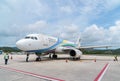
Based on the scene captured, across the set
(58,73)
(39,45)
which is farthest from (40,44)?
(58,73)

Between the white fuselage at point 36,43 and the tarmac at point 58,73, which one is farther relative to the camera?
the white fuselage at point 36,43

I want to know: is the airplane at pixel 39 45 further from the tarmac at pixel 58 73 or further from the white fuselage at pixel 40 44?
the tarmac at pixel 58 73

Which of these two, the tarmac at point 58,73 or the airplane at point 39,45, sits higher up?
the airplane at point 39,45

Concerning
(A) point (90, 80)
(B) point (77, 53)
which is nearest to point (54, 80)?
(A) point (90, 80)

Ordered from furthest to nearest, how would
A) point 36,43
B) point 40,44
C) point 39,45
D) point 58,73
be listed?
point 40,44 < point 39,45 < point 36,43 < point 58,73

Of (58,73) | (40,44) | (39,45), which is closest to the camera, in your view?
(58,73)

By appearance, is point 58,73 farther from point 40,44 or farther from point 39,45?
point 40,44

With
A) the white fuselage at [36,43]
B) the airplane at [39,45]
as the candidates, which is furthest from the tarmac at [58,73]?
the airplane at [39,45]

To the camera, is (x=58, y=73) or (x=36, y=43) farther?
(x=36, y=43)

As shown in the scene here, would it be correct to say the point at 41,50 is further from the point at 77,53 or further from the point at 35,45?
the point at 77,53

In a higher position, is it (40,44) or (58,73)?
(40,44)

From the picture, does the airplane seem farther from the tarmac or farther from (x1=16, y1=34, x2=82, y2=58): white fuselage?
the tarmac

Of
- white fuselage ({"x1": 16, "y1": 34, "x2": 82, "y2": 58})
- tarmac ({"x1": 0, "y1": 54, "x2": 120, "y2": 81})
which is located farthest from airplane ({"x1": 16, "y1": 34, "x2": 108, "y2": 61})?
tarmac ({"x1": 0, "y1": 54, "x2": 120, "y2": 81})

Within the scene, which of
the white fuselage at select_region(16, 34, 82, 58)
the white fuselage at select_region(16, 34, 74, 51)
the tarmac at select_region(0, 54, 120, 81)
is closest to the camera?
the tarmac at select_region(0, 54, 120, 81)
